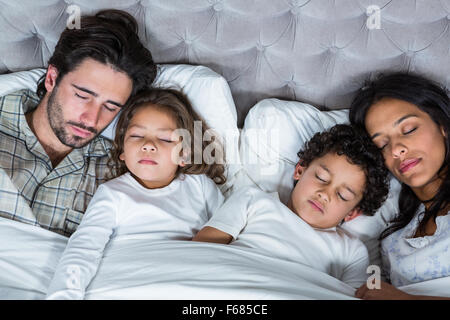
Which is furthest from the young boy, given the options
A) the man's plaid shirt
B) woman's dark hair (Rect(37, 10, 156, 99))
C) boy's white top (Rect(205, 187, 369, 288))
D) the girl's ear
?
woman's dark hair (Rect(37, 10, 156, 99))

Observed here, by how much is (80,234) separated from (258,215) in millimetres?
561

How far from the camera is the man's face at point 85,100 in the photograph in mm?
1312

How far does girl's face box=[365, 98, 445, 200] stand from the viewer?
51.0 inches

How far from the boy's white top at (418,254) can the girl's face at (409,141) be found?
15 cm

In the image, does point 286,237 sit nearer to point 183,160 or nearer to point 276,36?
point 183,160

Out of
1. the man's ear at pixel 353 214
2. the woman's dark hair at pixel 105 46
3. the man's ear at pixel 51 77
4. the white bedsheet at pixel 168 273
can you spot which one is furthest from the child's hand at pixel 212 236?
the man's ear at pixel 51 77

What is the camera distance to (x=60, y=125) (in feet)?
4.41

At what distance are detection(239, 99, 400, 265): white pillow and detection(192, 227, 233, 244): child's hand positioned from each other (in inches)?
11.4

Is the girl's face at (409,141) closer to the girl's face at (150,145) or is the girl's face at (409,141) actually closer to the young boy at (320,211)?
the young boy at (320,211)

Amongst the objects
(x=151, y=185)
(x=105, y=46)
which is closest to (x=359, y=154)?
(x=151, y=185)

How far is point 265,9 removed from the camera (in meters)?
1.40

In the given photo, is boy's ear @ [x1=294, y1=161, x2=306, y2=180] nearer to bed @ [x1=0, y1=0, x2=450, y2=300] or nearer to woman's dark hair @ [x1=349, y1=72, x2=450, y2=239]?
bed @ [x1=0, y1=0, x2=450, y2=300]
